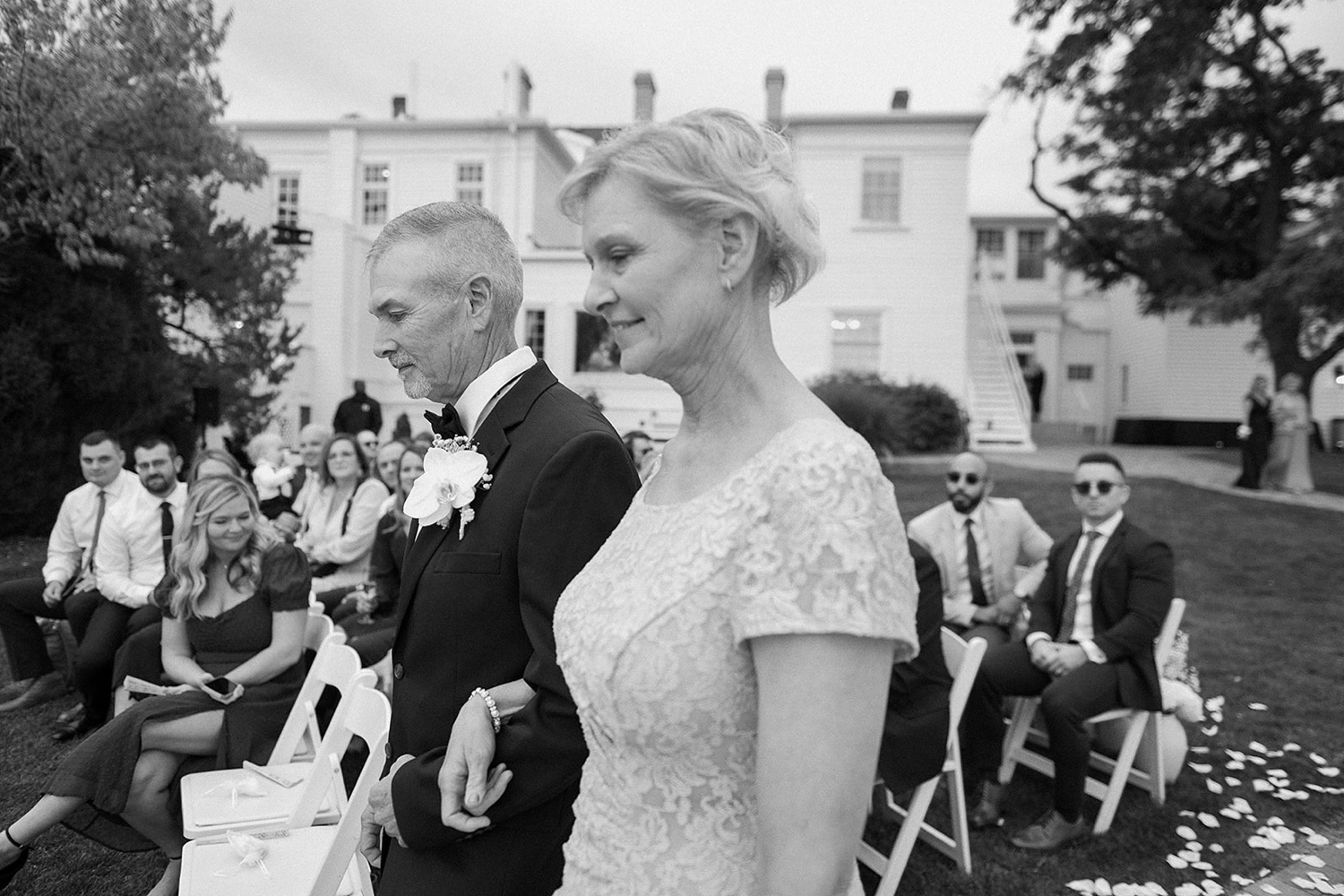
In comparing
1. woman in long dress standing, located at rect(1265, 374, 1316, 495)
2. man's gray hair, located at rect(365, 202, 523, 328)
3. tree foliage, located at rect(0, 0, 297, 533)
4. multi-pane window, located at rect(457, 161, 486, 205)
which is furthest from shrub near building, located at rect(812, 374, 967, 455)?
man's gray hair, located at rect(365, 202, 523, 328)

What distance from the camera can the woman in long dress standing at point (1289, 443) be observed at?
14453 millimetres

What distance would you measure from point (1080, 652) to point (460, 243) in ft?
13.3

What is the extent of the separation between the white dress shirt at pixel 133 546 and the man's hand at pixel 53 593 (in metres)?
0.28

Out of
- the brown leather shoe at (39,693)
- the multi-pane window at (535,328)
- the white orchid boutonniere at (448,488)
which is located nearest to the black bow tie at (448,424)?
the white orchid boutonniere at (448,488)

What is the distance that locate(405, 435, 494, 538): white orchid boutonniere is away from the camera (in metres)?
1.85

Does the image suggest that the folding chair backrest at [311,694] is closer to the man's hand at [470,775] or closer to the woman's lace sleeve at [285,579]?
the woman's lace sleeve at [285,579]

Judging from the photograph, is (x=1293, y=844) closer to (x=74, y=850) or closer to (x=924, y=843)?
(x=924, y=843)

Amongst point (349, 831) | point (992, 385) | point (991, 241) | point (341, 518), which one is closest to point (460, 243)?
point (349, 831)

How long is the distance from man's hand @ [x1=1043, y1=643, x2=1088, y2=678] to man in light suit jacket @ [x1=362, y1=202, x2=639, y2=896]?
3692mm

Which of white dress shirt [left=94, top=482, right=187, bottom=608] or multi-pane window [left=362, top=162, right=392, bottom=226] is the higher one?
multi-pane window [left=362, top=162, right=392, bottom=226]

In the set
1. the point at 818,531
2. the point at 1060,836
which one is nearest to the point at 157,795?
the point at 818,531

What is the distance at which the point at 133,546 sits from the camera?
19.6 feet

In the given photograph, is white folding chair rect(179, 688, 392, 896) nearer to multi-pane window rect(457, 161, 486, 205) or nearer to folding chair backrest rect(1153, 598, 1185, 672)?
folding chair backrest rect(1153, 598, 1185, 672)

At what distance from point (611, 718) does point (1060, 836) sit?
405 centimetres
